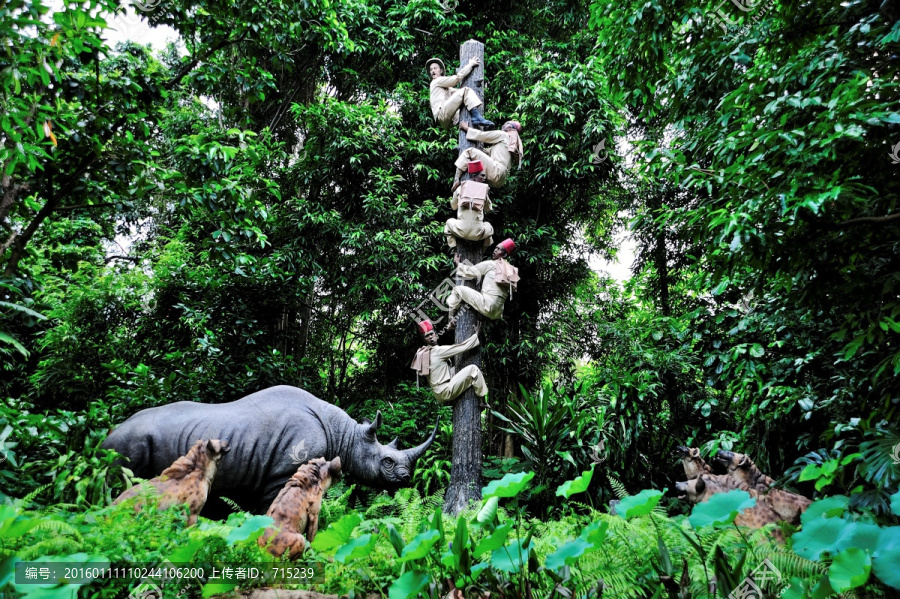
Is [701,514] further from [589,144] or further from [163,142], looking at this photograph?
[163,142]

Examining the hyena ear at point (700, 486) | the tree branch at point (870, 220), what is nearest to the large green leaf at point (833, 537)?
the hyena ear at point (700, 486)

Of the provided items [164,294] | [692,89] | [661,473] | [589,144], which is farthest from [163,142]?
[661,473]

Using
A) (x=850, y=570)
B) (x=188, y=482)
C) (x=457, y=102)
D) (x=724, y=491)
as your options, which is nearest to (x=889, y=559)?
(x=850, y=570)

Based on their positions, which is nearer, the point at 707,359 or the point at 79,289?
the point at 707,359

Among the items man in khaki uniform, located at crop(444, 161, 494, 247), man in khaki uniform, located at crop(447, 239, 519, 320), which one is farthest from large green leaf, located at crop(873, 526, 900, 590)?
man in khaki uniform, located at crop(444, 161, 494, 247)

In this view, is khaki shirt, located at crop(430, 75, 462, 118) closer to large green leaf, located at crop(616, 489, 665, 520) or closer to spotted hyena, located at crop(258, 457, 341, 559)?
spotted hyena, located at crop(258, 457, 341, 559)

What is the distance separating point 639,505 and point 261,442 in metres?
3.50

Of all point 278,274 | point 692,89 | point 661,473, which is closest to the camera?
point 692,89

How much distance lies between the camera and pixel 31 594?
1.33 meters

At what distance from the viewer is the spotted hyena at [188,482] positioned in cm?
268

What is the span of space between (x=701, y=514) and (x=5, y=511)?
2285mm

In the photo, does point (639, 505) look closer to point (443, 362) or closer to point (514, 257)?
point (443, 362)

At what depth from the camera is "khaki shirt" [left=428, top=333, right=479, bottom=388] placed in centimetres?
507

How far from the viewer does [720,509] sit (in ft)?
5.30
